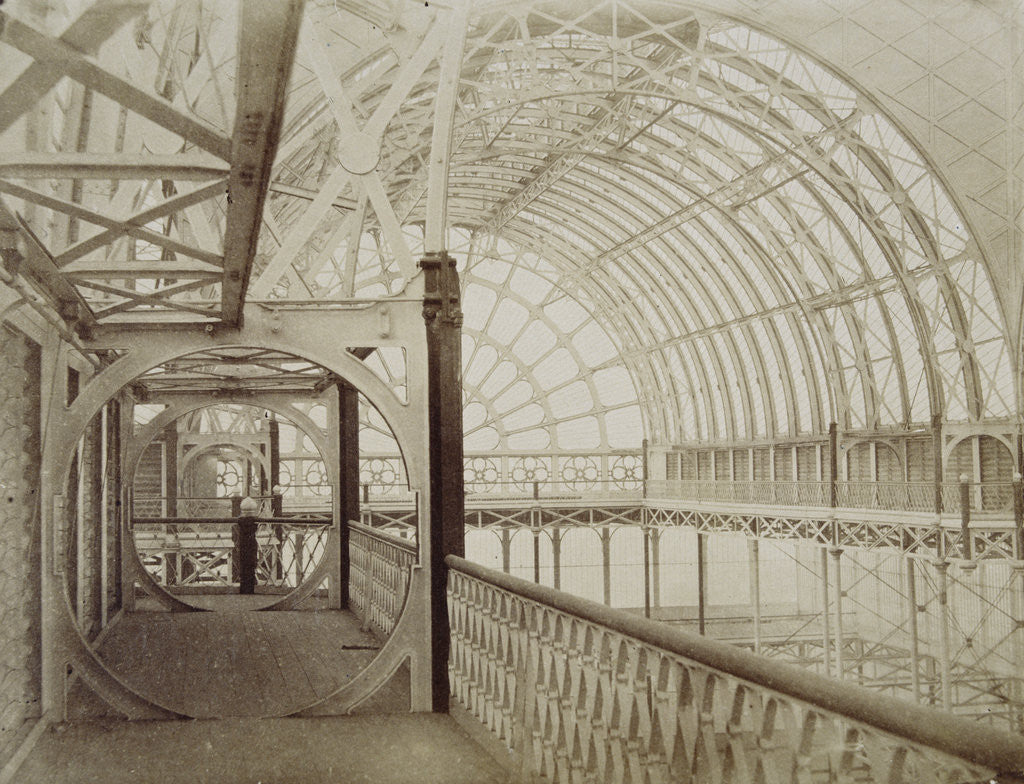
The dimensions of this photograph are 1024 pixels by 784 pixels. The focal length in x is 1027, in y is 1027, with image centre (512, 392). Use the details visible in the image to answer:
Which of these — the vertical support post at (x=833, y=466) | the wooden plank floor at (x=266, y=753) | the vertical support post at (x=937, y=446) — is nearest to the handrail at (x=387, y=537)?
the wooden plank floor at (x=266, y=753)

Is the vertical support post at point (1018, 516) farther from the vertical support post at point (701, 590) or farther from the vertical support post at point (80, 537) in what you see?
the vertical support post at point (80, 537)

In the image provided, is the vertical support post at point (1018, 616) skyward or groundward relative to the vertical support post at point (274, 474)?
groundward

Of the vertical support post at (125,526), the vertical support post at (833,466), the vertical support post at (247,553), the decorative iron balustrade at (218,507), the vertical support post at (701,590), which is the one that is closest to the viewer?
the vertical support post at (125,526)

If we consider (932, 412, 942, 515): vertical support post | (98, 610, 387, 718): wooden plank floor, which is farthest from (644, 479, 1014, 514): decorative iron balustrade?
(98, 610, 387, 718): wooden plank floor

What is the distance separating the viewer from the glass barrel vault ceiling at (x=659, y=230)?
1992 cm

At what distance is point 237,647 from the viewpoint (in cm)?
1013

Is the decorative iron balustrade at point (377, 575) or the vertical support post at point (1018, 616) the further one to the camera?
the vertical support post at point (1018, 616)

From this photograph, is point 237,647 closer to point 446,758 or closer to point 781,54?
point 446,758

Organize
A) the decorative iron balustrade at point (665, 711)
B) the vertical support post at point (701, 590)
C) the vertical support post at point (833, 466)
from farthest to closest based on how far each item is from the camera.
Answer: the vertical support post at point (701, 590) < the vertical support post at point (833, 466) < the decorative iron balustrade at point (665, 711)

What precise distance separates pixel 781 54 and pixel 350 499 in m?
15.7

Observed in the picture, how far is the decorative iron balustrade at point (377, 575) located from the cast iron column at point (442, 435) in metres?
1.34

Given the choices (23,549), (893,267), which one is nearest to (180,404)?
(23,549)

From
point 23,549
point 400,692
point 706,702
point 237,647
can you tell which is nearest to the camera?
point 706,702

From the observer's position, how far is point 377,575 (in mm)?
10844
